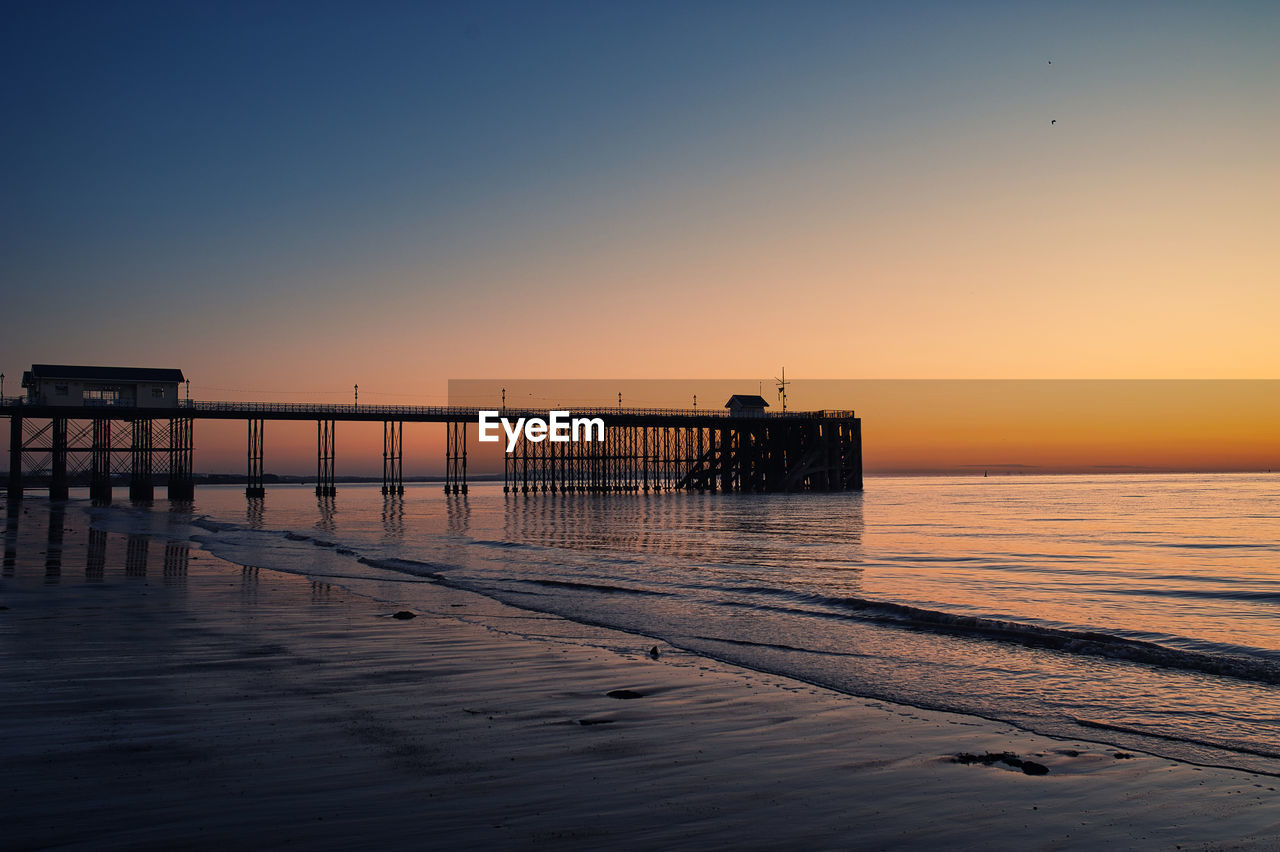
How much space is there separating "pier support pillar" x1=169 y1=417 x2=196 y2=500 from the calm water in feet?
119

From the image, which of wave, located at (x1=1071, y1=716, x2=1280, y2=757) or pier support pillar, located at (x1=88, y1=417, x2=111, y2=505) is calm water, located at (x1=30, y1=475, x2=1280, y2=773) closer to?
wave, located at (x1=1071, y1=716, x2=1280, y2=757)

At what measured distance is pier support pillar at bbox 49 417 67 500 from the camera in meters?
62.4

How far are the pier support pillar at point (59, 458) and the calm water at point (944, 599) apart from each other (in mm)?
35504

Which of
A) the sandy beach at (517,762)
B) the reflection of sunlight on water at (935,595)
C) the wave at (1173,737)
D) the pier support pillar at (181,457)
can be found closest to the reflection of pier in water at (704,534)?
the reflection of sunlight on water at (935,595)

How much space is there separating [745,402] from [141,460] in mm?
59157

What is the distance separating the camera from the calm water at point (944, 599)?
8.22 m

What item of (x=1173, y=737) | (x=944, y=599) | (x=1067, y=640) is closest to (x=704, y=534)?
(x=944, y=599)

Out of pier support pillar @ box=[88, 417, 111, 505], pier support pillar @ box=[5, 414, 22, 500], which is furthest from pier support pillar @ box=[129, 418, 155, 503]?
pier support pillar @ box=[5, 414, 22, 500]

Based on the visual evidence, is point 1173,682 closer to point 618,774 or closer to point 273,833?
point 618,774

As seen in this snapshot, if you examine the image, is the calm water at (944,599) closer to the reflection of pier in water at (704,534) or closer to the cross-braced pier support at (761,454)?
the reflection of pier in water at (704,534)

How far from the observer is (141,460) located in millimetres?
69000

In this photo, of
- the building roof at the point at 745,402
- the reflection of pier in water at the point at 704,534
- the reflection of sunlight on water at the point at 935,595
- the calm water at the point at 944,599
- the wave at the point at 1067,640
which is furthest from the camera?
the building roof at the point at 745,402

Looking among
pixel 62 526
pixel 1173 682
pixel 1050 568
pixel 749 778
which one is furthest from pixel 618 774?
pixel 62 526

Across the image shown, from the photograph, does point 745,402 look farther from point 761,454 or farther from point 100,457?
point 100,457
